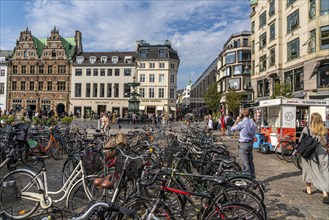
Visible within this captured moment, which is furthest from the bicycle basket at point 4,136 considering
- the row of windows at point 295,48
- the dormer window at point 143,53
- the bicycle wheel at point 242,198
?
the dormer window at point 143,53

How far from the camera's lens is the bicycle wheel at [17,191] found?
4.09m

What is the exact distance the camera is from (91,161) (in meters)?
4.51

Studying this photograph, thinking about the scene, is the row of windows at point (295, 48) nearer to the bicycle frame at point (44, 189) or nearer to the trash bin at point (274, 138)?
the trash bin at point (274, 138)

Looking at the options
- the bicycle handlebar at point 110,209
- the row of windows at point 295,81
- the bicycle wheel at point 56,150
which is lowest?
the bicycle wheel at point 56,150

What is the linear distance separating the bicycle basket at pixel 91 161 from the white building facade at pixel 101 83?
48430 mm

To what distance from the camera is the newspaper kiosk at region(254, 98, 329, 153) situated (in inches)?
428

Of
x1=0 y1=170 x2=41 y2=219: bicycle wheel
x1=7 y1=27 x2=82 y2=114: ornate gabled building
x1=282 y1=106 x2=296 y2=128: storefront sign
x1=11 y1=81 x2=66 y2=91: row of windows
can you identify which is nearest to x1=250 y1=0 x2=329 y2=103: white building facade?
x1=282 y1=106 x2=296 y2=128: storefront sign

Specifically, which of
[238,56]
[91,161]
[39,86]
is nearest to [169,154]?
[91,161]

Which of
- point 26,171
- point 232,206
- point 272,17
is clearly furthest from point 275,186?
point 272,17

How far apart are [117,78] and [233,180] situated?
5081 centimetres

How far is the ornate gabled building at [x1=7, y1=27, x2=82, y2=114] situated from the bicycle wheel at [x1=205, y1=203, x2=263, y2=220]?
5410 centimetres

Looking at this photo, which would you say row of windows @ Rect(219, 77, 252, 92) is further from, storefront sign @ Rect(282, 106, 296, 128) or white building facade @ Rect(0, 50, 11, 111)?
white building facade @ Rect(0, 50, 11, 111)

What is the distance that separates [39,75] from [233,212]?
188ft

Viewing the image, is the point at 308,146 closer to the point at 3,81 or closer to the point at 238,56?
the point at 238,56
